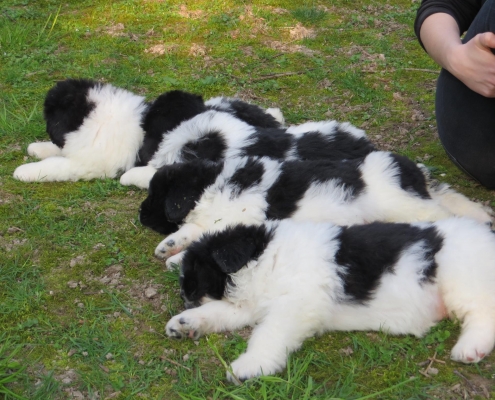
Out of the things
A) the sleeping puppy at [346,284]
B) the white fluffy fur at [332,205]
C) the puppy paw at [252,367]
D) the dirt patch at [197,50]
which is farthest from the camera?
the dirt patch at [197,50]

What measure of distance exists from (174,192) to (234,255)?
3.60 feet

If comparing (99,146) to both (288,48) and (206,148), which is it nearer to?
(206,148)

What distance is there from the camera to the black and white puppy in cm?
402

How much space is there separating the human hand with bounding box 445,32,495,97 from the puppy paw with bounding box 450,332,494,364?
197 cm

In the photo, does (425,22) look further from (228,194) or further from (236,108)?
(228,194)

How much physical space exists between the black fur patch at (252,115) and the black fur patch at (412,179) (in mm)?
1511

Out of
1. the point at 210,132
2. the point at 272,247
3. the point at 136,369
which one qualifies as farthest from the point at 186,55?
the point at 136,369

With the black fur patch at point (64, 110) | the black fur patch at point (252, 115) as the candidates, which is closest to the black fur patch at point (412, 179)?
the black fur patch at point (252, 115)

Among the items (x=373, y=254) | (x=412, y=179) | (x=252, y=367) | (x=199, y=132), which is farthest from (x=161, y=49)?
(x=252, y=367)

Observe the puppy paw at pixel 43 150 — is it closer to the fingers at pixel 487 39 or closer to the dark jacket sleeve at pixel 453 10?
the dark jacket sleeve at pixel 453 10

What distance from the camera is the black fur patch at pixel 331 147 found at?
4617mm

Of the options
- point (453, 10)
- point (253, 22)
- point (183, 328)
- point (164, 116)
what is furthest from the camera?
point (253, 22)

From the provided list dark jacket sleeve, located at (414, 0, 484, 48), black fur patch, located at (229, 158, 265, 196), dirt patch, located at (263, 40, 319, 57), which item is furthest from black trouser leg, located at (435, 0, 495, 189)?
dirt patch, located at (263, 40, 319, 57)

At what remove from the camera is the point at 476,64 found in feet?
13.9
